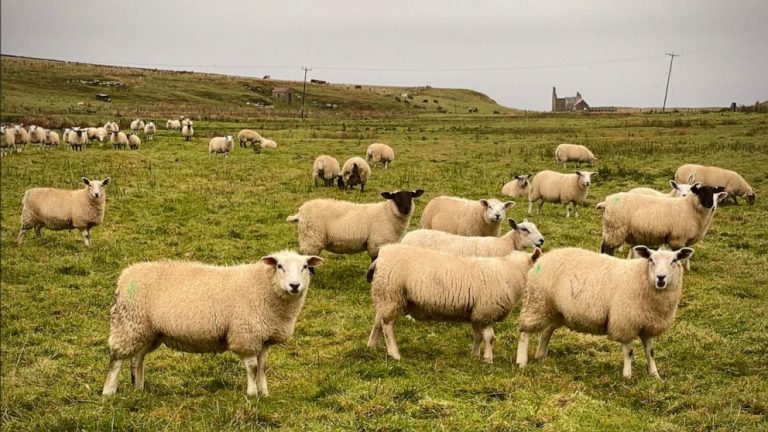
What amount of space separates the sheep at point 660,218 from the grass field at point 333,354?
105 centimetres

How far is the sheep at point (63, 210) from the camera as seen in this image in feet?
46.8

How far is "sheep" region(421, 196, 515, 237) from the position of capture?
1290 cm

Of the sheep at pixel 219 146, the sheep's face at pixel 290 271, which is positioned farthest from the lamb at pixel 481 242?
the sheep at pixel 219 146

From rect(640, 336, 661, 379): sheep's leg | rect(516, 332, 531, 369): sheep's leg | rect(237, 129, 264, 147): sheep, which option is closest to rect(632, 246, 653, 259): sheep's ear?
rect(640, 336, 661, 379): sheep's leg

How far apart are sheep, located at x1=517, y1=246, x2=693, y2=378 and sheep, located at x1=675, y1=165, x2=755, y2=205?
48.3 ft

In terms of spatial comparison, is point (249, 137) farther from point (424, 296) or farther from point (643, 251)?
point (643, 251)

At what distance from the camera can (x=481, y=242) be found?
36.1 feet

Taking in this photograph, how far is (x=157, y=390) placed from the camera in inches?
292

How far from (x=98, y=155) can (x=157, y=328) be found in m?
25.0

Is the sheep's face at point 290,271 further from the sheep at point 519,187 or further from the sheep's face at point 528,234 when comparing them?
the sheep at point 519,187

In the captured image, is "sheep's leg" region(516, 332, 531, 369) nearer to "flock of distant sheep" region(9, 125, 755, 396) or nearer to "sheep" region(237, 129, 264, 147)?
"flock of distant sheep" region(9, 125, 755, 396)

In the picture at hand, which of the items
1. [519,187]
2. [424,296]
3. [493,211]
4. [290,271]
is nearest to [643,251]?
[424,296]

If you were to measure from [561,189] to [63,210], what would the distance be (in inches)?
591

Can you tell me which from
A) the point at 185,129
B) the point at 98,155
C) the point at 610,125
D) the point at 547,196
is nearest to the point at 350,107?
the point at 610,125
